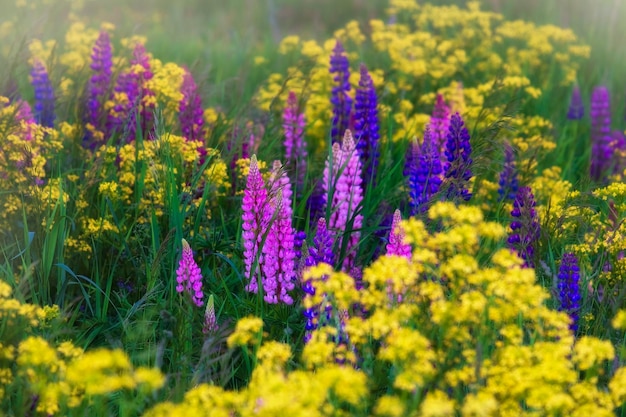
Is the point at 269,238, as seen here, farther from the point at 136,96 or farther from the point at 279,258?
the point at 136,96

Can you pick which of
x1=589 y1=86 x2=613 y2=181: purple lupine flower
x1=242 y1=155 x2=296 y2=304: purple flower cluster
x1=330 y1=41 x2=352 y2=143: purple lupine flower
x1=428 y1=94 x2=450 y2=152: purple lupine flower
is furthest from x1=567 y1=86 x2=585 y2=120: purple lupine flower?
x1=242 y1=155 x2=296 y2=304: purple flower cluster

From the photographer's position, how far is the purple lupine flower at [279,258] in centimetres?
314

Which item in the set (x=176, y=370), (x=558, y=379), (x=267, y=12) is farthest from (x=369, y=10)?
(x=558, y=379)

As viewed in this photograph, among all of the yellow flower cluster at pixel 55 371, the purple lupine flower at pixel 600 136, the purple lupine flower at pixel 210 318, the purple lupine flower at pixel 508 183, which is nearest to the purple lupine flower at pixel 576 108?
the purple lupine flower at pixel 600 136

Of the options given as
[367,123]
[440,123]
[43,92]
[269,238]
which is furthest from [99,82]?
[269,238]

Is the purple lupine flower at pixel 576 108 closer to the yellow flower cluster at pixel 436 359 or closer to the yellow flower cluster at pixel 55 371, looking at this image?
the yellow flower cluster at pixel 436 359

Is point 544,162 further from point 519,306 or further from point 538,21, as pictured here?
point 538,21

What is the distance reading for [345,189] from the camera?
145 inches

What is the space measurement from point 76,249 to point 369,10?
31.2 ft

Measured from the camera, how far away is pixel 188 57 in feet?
27.2

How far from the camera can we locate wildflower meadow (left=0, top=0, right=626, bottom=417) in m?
2.10

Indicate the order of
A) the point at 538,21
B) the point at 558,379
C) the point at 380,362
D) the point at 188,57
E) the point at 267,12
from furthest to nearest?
the point at 267,12 → the point at 538,21 → the point at 188,57 → the point at 380,362 → the point at 558,379

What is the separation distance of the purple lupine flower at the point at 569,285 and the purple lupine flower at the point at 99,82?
114 inches

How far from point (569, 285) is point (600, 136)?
3171 mm
